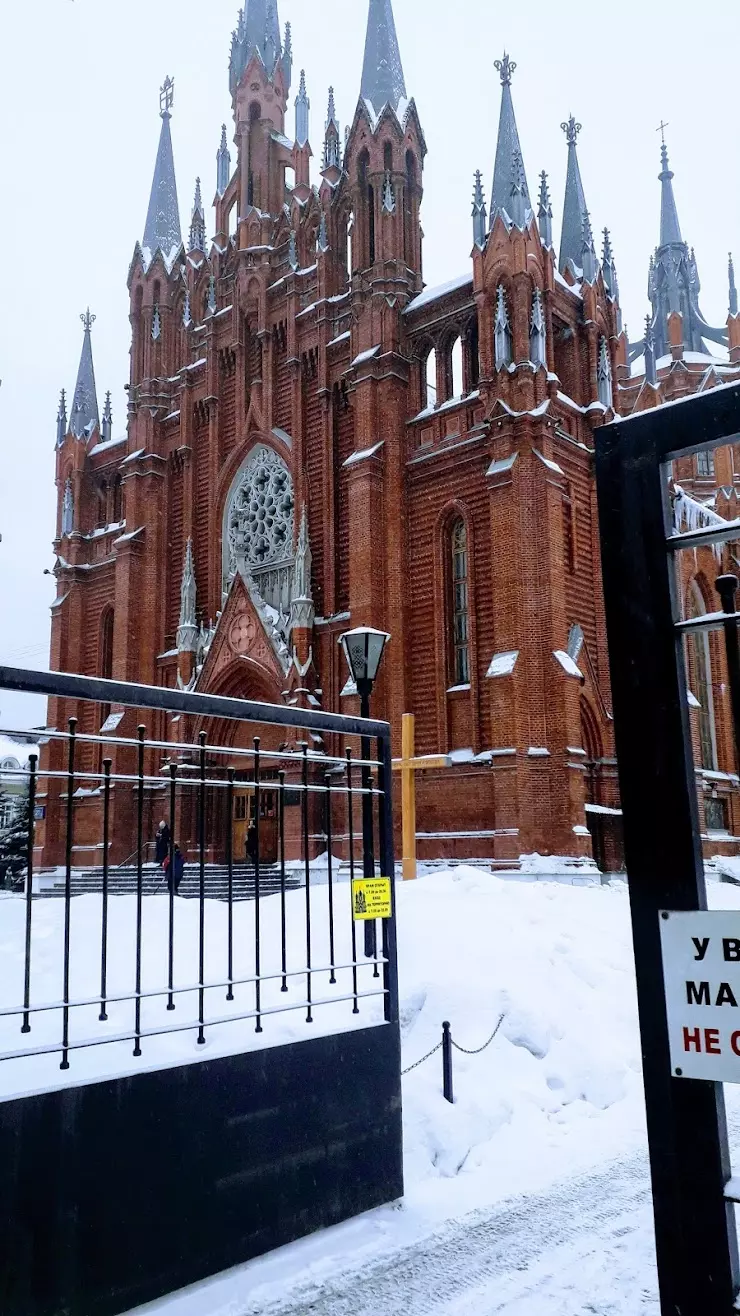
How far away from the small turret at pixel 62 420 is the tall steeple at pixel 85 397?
2.13 ft

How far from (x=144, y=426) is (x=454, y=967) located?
24.7 m

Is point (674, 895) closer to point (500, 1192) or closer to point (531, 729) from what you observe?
point (500, 1192)

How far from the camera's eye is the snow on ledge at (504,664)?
21.8 metres

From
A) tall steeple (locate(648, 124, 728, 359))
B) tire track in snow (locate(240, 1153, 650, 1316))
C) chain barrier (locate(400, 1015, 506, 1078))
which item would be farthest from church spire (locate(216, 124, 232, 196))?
tire track in snow (locate(240, 1153, 650, 1316))

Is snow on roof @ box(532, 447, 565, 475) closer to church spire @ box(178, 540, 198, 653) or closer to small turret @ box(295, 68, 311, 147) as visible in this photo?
church spire @ box(178, 540, 198, 653)

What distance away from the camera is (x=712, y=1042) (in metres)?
2.83

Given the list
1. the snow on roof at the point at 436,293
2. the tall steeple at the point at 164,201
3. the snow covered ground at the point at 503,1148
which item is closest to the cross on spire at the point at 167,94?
the tall steeple at the point at 164,201

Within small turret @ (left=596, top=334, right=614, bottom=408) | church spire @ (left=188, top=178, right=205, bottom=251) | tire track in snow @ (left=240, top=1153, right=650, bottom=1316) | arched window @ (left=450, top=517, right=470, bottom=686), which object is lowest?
tire track in snow @ (left=240, top=1153, right=650, bottom=1316)

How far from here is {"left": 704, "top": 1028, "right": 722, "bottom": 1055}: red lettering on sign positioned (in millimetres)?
2818

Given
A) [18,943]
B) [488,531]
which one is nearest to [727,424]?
[18,943]

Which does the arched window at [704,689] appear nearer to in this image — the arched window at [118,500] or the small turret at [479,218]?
the small turret at [479,218]

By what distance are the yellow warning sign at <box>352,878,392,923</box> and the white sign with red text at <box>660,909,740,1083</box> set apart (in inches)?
135

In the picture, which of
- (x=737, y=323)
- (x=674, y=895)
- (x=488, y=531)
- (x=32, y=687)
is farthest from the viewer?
(x=737, y=323)

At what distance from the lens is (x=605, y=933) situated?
1256 cm
